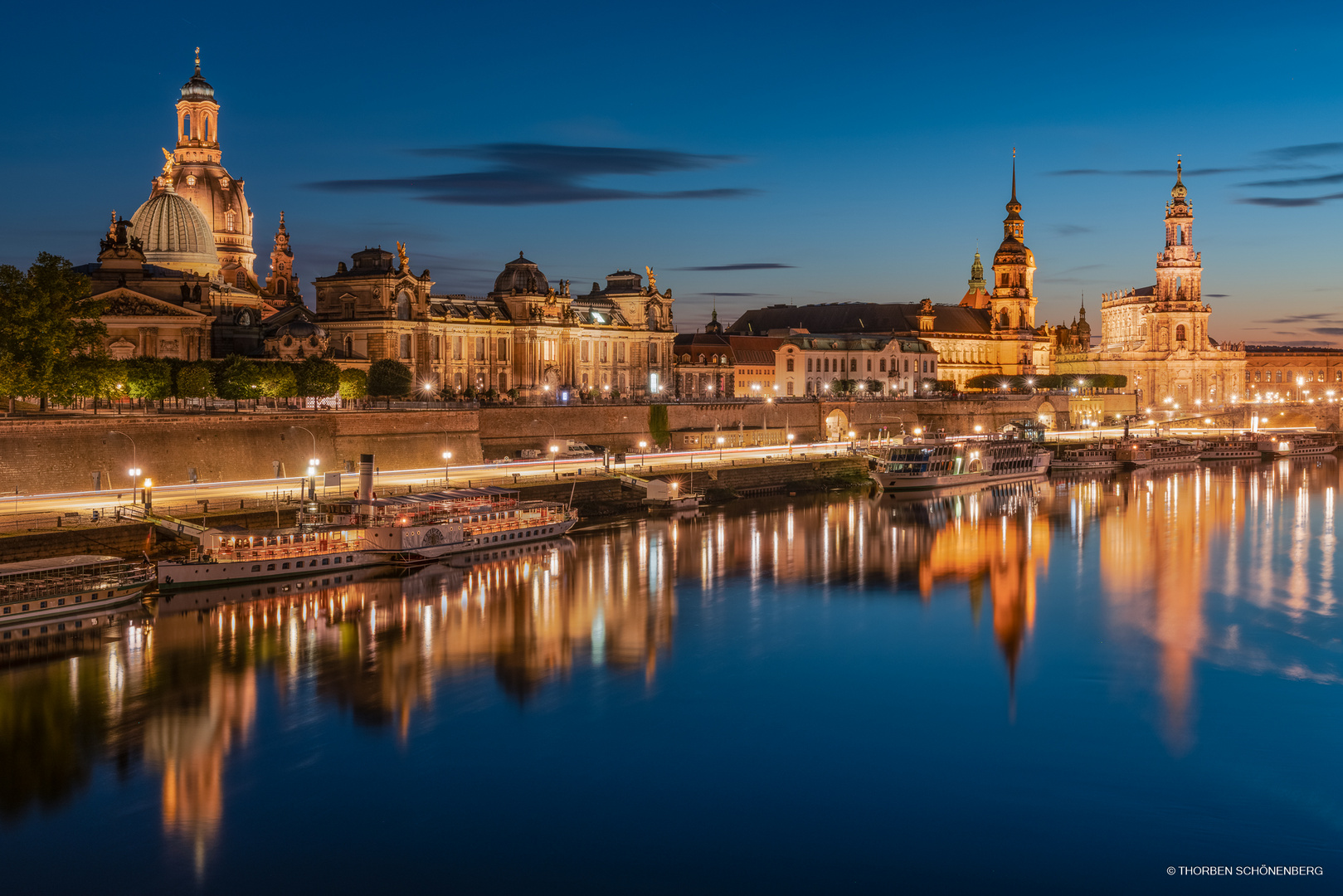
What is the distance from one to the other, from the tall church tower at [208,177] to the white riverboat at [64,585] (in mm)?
47014

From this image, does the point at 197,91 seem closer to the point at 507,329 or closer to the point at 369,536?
the point at 507,329

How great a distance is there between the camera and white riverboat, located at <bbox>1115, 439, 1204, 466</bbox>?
7688 centimetres

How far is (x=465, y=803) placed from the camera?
768 inches

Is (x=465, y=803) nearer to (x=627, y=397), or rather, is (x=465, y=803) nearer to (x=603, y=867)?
(x=603, y=867)

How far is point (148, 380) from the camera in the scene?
47.1 m

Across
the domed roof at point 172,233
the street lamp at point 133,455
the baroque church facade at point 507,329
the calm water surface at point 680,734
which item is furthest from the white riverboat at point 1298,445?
the street lamp at point 133,455

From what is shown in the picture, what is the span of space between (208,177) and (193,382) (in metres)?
30.6

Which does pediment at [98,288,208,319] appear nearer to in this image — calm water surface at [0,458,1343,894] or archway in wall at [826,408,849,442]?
calm water surface at [0,458,1343,894]

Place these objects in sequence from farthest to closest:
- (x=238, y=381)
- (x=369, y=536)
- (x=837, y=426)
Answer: (x=837, y=426) → (x=238, y=381) → (x=369, y=536)

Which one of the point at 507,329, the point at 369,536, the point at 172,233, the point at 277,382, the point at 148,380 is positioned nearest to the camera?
the point at 369,536

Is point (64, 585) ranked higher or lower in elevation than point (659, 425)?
lower

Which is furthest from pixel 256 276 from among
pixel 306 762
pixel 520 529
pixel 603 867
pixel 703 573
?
pixel 603 867

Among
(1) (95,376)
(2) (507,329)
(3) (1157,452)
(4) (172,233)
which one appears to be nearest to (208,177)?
(4) (172,233)

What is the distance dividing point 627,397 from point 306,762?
5547cm
